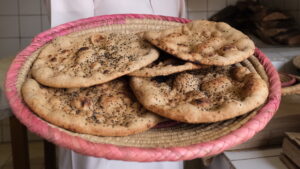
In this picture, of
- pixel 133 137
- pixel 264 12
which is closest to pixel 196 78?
pixel 133 137

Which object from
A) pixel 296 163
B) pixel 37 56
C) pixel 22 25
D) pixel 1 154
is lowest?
pixel 1 154

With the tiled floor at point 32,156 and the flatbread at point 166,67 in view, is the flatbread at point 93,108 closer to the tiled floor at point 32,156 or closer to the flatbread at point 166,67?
the flatbread at point 166,67

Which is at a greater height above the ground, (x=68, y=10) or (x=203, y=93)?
(x=68, y=10)

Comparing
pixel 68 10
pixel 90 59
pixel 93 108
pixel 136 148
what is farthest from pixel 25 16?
pixel 136 148

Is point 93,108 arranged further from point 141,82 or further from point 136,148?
point 136,148

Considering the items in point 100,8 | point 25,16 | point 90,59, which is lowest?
point 25,16

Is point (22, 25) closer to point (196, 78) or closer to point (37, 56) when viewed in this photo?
point (37, 56)
